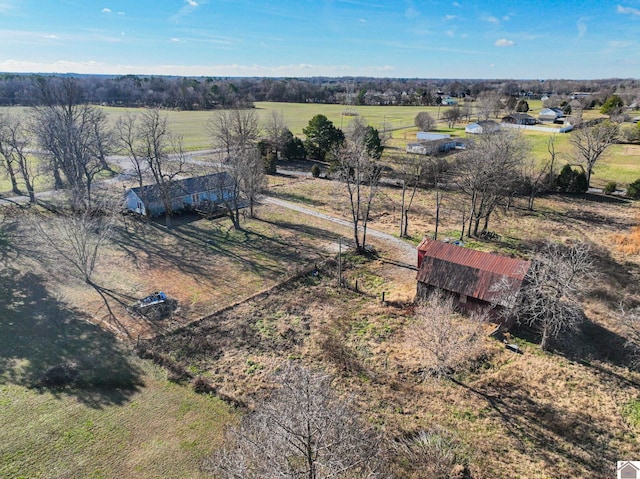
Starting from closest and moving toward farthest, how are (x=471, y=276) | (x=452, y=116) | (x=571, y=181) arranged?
(x=471, y=276)
(x=571, y=181)
(x=452, y=116)

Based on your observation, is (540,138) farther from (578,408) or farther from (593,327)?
(578,408)

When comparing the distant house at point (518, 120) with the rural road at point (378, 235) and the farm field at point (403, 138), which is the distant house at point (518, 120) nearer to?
the farm field at point (403, 138)

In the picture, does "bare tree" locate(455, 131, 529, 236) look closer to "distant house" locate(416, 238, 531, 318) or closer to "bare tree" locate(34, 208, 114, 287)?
"distant house" locate(416, 238, 531, 318)

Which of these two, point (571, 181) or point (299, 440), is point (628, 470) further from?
point (571, 181)

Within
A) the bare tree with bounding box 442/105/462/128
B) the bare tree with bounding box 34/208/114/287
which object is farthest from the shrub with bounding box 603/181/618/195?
the bare tree with bounding box 442/105/462/128

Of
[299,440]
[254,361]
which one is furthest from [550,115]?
[299,440]

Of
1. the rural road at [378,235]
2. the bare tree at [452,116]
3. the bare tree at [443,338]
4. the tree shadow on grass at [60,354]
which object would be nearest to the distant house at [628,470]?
the bare tree at [443,338]

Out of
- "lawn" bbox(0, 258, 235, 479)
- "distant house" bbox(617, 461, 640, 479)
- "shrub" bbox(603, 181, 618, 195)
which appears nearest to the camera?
"distant house" bbox(617, 461, 640, 479)
